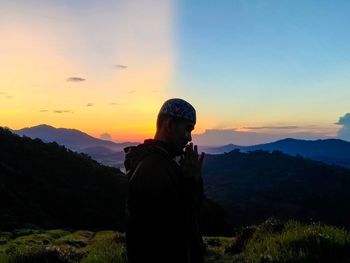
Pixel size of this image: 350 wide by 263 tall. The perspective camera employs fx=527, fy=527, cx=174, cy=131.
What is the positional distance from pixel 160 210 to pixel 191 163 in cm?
49

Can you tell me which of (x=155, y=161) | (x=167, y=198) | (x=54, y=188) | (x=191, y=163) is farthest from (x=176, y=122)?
(x=54, y=188)

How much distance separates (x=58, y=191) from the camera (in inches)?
2894

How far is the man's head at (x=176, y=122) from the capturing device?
4066 millimetres

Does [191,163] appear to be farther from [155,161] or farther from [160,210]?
[160,210]

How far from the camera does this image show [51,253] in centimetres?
1249

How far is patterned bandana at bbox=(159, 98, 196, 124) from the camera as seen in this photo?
13.3 ft

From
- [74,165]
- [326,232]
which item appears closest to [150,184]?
[326,232]

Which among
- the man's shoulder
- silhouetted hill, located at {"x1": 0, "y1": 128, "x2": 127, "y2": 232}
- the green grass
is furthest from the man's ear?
silhouetted hill, located at {"x1": 0, "y1": 128, "x2": 127, "y2": 232}

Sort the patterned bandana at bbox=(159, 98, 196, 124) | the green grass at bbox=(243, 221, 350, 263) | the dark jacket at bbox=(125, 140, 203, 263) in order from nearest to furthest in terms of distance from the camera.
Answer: the dark jacket at bbox=(125, 140, 203, 263), the patterned bandana at bbox=(159, 98, 196, 124), the green grass at bbox=(243, 221, 350, 263)

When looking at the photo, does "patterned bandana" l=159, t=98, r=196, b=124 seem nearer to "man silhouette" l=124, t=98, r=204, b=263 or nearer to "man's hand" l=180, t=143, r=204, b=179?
"man silhouette" l=124, t=98, r=204, b=263

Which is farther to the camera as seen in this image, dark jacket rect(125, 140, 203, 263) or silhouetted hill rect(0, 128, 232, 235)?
silhouetted hill rect(0, 128, 232, 235)

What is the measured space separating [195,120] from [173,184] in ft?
2.18

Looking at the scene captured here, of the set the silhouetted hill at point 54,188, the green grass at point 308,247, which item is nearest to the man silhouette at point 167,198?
the green grass at point 308,247

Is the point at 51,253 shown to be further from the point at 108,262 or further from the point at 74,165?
the point at 74,165
